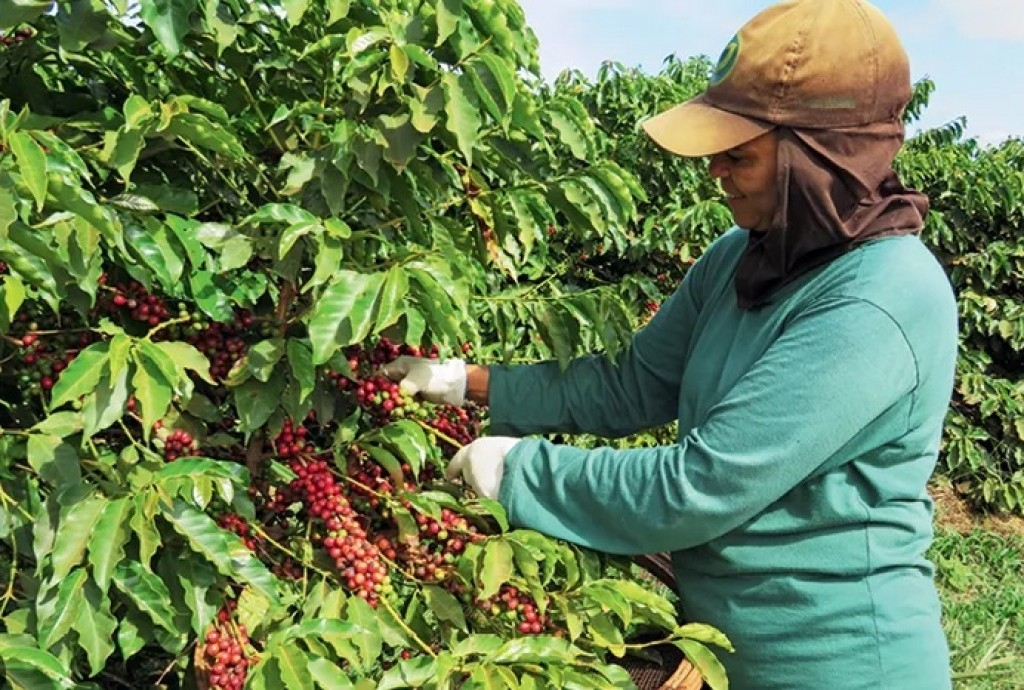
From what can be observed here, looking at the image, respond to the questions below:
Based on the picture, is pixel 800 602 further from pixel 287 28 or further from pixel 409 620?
pixel 287 28

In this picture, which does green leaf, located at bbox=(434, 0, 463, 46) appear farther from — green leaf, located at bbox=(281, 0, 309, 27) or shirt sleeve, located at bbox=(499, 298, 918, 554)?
shirt sleeve, located at bbox=(499, 298, 918, 554)

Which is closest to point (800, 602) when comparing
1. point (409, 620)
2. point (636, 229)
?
point (409, 620)

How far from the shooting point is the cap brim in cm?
161

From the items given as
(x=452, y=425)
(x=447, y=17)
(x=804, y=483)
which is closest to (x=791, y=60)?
(x=447, y=17)

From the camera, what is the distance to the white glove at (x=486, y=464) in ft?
5.62

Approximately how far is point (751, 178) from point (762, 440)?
1.42 feet

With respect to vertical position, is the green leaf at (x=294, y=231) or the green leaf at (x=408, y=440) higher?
the green leaf at (x=294, y=231)

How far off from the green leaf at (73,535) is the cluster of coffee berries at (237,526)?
252 mm

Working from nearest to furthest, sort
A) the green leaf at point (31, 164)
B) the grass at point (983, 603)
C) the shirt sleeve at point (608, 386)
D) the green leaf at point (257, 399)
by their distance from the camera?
the green leaf at point (31, 164) < the green leaf at point (257, 399) < the shirt sleeve at point (608, 386) < the grass at point (983, 603)

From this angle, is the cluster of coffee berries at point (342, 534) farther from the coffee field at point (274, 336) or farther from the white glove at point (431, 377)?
the white glove at point (431, 377)

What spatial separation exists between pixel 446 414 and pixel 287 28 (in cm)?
75

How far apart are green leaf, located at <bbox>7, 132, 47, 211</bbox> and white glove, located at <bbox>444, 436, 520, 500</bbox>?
0.78 m

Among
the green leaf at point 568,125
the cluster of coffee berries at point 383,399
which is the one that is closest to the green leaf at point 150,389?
the cluster of coffee berries at point 383,399

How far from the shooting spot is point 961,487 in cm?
589
